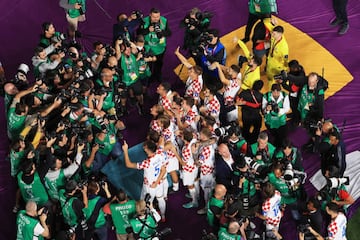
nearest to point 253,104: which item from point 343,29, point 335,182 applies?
point 335,182

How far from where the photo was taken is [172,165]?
23.2 ft

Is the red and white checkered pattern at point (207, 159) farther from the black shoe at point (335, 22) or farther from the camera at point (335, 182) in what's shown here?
the black shoe at point (335, 22)

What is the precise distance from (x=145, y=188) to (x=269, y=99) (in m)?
1.93

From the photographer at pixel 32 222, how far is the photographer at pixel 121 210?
65 cm

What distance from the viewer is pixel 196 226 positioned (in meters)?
7.21

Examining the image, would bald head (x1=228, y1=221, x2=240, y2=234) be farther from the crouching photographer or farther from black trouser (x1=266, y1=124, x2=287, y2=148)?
black trouser (x1=266, y1=124, x2=287, y2=148)

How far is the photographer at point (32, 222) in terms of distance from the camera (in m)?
5.97

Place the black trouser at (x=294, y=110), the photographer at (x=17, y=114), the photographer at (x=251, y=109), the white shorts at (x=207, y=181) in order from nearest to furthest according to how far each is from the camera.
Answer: the white shorts at (x=207, y=181), the photographer at (x=17, y=114), the photographer at (x=251, y=109), the black trouser at (x=294, y=110)

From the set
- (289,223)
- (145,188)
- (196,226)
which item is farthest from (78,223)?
(289,223)

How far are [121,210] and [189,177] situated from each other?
3.81 feet

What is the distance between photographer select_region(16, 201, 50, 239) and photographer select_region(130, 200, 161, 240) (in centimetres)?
93

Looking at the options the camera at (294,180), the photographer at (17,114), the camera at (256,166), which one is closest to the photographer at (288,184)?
the camera at (294,180)

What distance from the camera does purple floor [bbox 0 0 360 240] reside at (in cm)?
857

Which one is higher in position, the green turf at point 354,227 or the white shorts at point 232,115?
the white shorts at point 232,115
